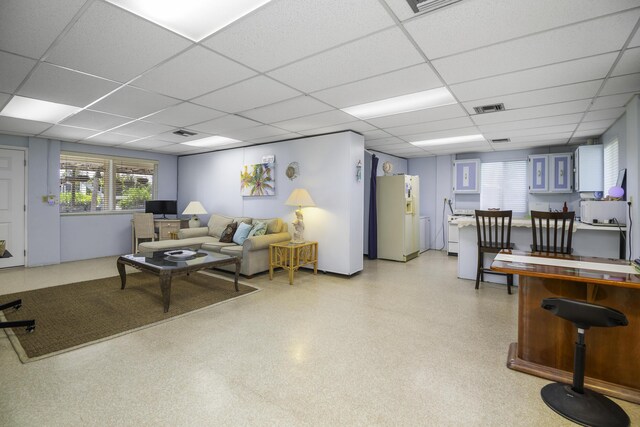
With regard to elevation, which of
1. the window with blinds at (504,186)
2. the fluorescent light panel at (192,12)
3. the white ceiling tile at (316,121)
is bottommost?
the window with blinds at (504,186)

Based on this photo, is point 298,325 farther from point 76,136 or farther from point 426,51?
point 76,136

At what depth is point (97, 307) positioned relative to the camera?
11.6ft

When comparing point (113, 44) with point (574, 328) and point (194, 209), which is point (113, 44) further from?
point (194, 209)

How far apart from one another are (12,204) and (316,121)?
19.1 ft

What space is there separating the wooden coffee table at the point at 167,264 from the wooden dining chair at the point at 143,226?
270 cm

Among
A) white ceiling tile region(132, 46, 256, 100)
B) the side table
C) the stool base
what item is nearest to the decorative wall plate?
the side table

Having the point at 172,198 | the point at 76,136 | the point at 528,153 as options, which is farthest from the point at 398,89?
the point at 172,198

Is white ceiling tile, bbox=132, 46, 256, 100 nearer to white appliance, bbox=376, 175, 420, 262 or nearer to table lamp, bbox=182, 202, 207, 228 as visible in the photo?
table lamp, bbox=182, 202, 207, 228

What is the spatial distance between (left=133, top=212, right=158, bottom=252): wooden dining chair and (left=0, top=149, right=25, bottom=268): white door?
1812 mm

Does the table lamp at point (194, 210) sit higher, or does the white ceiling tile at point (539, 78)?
the white ceiling tile at point (539, 78)

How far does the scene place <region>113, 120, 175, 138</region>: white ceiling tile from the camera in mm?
4715

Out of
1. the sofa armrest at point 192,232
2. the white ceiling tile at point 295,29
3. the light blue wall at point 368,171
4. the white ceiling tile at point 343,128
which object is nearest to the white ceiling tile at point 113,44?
the white ceiling tile at point 295,29

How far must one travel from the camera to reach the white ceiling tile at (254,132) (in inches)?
194

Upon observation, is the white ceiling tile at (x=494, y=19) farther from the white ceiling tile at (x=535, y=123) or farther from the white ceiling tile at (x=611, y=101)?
the white ceiling tile at (x=535, y=123)
